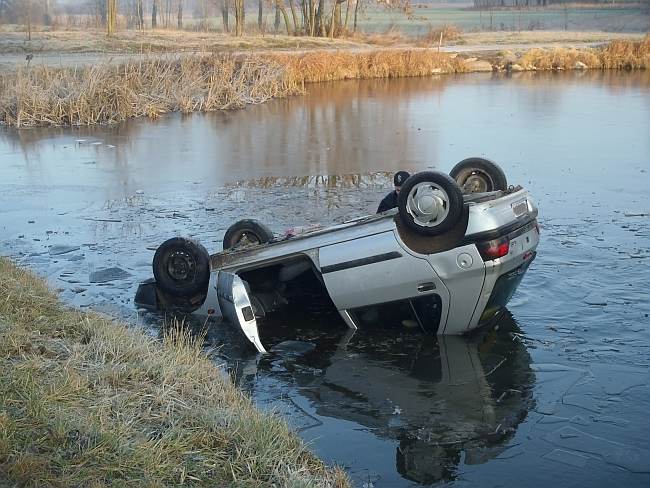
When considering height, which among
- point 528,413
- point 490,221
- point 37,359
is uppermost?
point 490,221

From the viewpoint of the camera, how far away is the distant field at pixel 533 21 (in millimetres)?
68994

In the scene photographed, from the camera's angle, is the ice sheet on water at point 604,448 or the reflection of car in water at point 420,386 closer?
the ice sheet on water at point 604,448

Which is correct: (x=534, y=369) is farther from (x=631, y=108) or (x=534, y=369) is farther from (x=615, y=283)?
(x=631, y=108)

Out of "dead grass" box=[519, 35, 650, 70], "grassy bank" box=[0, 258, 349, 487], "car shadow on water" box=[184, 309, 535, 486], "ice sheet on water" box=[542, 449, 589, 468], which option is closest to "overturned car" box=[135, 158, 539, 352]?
"car shadow on water" box=[184, 309, 535, 486]

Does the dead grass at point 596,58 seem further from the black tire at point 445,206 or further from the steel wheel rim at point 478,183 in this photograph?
the black tire at point 445,206

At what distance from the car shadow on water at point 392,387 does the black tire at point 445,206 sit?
116cm

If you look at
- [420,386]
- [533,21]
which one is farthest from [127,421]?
[533,21]

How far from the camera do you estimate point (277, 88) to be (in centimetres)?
3023

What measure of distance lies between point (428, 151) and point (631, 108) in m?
9.54

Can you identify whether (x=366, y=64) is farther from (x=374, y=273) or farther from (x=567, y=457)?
(x=567, y=457)

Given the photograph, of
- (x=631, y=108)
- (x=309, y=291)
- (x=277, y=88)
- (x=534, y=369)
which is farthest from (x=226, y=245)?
(x=277, y=88)

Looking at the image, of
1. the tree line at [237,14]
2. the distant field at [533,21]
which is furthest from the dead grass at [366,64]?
the distant field at [533,21]

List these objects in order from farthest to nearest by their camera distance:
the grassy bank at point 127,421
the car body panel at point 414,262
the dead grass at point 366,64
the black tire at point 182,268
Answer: the dead grass at point 366,64, the black tire at point 182,268, the car body panel at point 414,262, the grassy bank at point 127,421

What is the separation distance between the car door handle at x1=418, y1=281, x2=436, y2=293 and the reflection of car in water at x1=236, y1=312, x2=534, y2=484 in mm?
604
